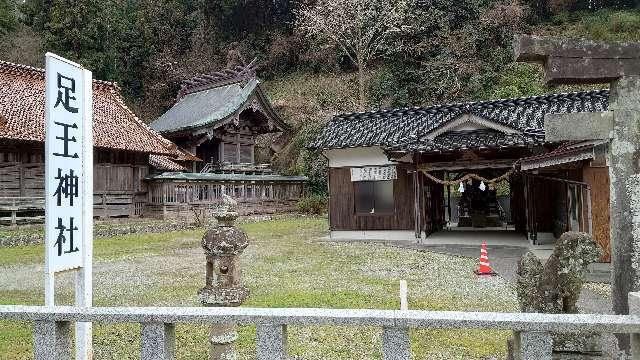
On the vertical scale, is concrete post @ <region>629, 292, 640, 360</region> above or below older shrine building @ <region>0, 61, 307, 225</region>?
below

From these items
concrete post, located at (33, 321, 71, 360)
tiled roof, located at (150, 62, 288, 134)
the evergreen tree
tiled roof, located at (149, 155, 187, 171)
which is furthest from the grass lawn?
the evergreen tree

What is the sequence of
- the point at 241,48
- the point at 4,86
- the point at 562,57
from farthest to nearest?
the point at 241,48 < the point at 4,86 < the point at 562,57

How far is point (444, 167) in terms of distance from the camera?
15992mm

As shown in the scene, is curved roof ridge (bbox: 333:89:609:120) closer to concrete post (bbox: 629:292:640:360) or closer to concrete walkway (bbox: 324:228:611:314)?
concrete walkway (bbox: 324:228:611:314)

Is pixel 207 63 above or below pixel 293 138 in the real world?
above

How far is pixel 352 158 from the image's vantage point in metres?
18.5

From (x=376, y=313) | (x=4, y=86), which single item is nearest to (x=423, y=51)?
(x=4, y=86)

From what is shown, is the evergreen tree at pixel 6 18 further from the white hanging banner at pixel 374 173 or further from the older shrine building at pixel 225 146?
the white hanging banner at pixel 374 173

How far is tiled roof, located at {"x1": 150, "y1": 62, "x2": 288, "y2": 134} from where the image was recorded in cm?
2949

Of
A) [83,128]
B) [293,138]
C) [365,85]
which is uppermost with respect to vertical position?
[365,85]

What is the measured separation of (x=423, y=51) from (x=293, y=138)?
11.2 meters

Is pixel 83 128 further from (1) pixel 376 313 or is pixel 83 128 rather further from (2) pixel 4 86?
(2) pixel 4 86

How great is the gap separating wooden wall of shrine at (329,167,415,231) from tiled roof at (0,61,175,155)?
10.2 m

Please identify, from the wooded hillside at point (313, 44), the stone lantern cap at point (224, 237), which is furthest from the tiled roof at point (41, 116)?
the stone lantern cap at point (224, 237)
